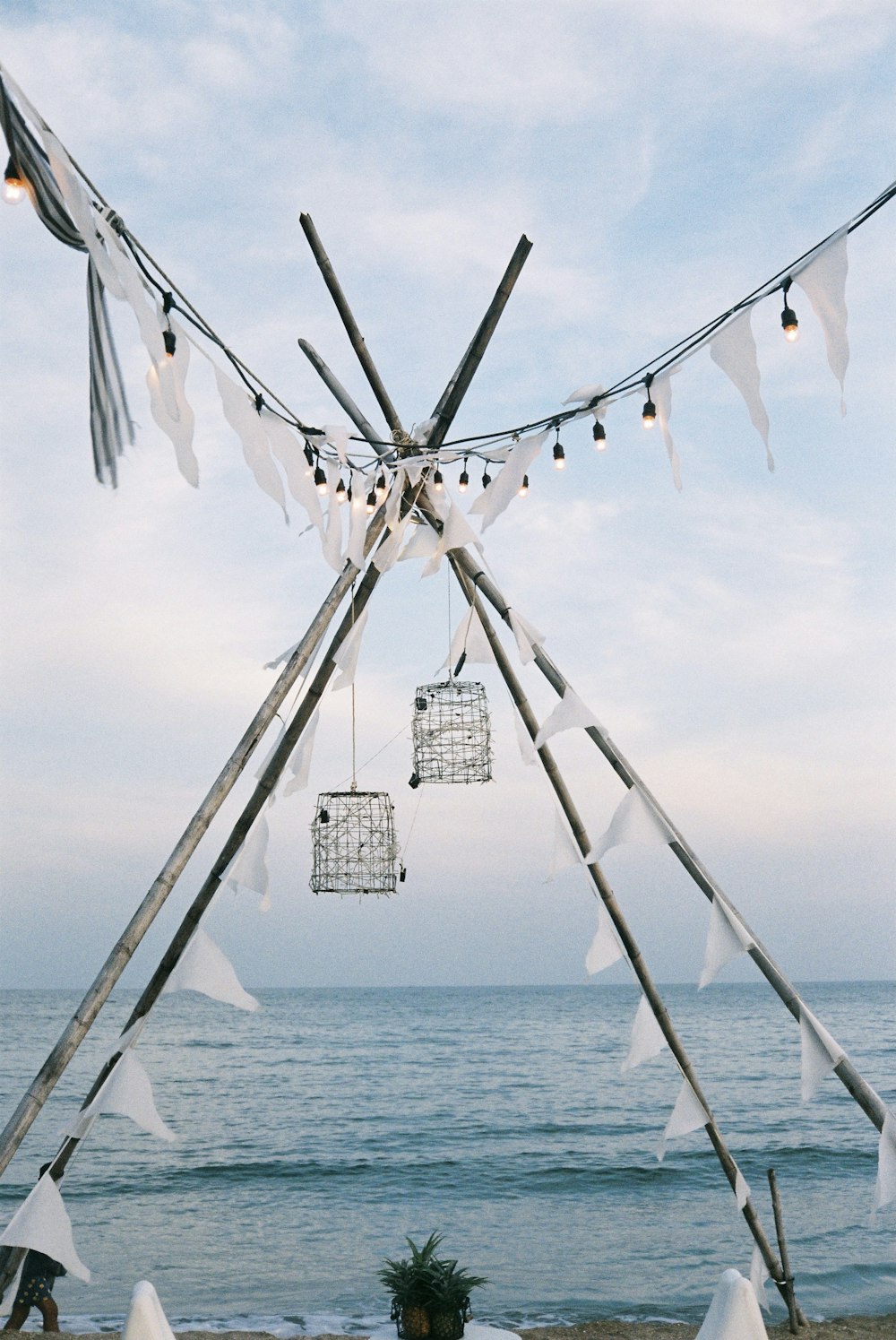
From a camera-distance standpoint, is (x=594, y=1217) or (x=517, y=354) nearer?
(x=517, y=354)

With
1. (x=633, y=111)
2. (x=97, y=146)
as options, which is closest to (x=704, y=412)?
(x=633, y=111)

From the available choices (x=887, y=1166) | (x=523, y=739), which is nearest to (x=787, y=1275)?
(x=887, y=1166)

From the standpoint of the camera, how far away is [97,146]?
8258 mm

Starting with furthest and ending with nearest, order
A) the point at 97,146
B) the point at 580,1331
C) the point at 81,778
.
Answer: the point at 81,778 → the point at 97,146 → the point at 580,1331

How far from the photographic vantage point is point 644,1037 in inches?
175

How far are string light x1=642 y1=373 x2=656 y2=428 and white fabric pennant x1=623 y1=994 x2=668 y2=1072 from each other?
246 centimetres

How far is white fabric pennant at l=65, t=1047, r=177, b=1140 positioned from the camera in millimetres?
3598

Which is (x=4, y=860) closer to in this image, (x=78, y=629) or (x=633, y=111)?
(x=78, y=629)

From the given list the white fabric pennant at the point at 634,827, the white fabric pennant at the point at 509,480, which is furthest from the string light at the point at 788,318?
the white fabric pennant at the point at 634,827

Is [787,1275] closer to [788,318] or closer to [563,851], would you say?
[563,851]

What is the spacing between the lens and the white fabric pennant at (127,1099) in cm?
360

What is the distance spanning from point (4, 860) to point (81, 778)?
2.95 meters

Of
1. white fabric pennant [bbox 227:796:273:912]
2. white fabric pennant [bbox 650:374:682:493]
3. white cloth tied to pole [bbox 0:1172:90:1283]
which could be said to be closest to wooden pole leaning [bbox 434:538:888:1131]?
white fabric pennant [bbox 650:374:682:493]

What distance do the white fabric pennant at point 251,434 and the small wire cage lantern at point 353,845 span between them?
2.12m
